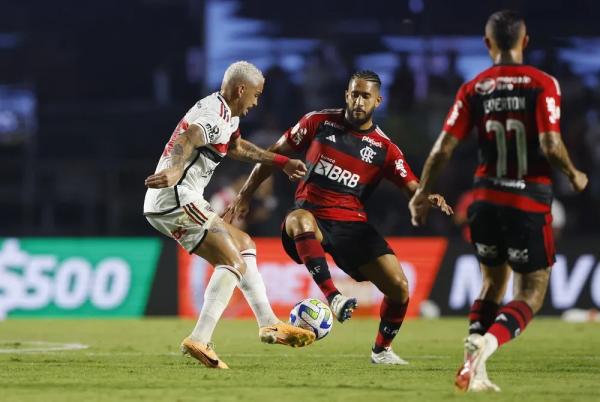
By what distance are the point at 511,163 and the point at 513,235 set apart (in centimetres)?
45

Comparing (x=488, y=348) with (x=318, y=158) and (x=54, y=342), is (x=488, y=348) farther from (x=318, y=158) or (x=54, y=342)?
(x=54, y=342)

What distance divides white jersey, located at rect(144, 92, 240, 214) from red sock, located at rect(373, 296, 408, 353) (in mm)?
1923

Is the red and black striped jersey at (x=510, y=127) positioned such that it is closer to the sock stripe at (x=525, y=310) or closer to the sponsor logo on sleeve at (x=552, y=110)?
the sponsor logo on sleeve at (x=552, y=110)

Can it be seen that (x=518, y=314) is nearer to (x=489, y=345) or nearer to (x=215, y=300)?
(x=489, y=345)

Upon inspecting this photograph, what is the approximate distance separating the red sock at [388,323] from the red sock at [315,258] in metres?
0.48

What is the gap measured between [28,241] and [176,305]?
2450 mm

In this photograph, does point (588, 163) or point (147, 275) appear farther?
point (588, 163)

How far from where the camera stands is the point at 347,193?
10219 mm

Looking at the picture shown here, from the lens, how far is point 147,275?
17.5 metres

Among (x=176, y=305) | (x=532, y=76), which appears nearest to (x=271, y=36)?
(x=176, y=305)

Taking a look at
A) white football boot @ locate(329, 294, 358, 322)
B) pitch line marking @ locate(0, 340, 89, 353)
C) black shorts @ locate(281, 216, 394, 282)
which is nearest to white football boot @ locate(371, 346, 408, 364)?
white football boot @ locate(329, 294, 358, 322)

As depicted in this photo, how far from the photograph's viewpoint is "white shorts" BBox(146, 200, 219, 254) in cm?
888

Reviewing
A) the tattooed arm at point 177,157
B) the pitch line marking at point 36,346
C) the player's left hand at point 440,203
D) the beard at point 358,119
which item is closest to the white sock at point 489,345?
the player's left hand at point 440,203

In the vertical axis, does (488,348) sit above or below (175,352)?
above
